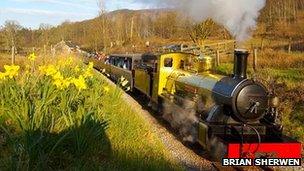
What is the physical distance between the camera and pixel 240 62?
28.9ft

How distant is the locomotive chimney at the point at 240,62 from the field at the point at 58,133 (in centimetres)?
219

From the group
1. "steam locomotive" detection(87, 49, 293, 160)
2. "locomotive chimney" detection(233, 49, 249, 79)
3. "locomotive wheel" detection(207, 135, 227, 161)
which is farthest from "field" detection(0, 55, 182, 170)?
"locomotive chimney" detection(233, 49, 249, 79)

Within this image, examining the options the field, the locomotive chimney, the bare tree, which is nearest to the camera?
the field

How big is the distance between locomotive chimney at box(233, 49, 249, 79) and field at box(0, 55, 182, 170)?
219 cm

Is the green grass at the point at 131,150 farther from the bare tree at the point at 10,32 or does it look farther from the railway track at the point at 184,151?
the bare tree at the point at 10,32

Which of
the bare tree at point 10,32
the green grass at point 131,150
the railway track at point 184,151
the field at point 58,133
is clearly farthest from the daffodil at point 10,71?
the bare tree at point 10,32

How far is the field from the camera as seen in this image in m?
5.68

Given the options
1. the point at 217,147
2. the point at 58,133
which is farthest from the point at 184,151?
the point at 58,133

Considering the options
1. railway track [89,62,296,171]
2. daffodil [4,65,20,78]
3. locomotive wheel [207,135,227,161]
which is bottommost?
railway track [89,62,296,171]

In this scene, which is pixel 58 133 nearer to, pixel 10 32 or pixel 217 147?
pixel 217 147

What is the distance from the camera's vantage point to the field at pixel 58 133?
5678 millimetres

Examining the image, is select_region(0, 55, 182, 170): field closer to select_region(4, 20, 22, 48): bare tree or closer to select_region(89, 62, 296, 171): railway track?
select_region(89, 62, 296, 171): railway track

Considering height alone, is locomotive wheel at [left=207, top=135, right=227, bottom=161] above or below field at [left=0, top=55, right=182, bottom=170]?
below

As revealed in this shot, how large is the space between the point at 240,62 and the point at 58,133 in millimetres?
4006
